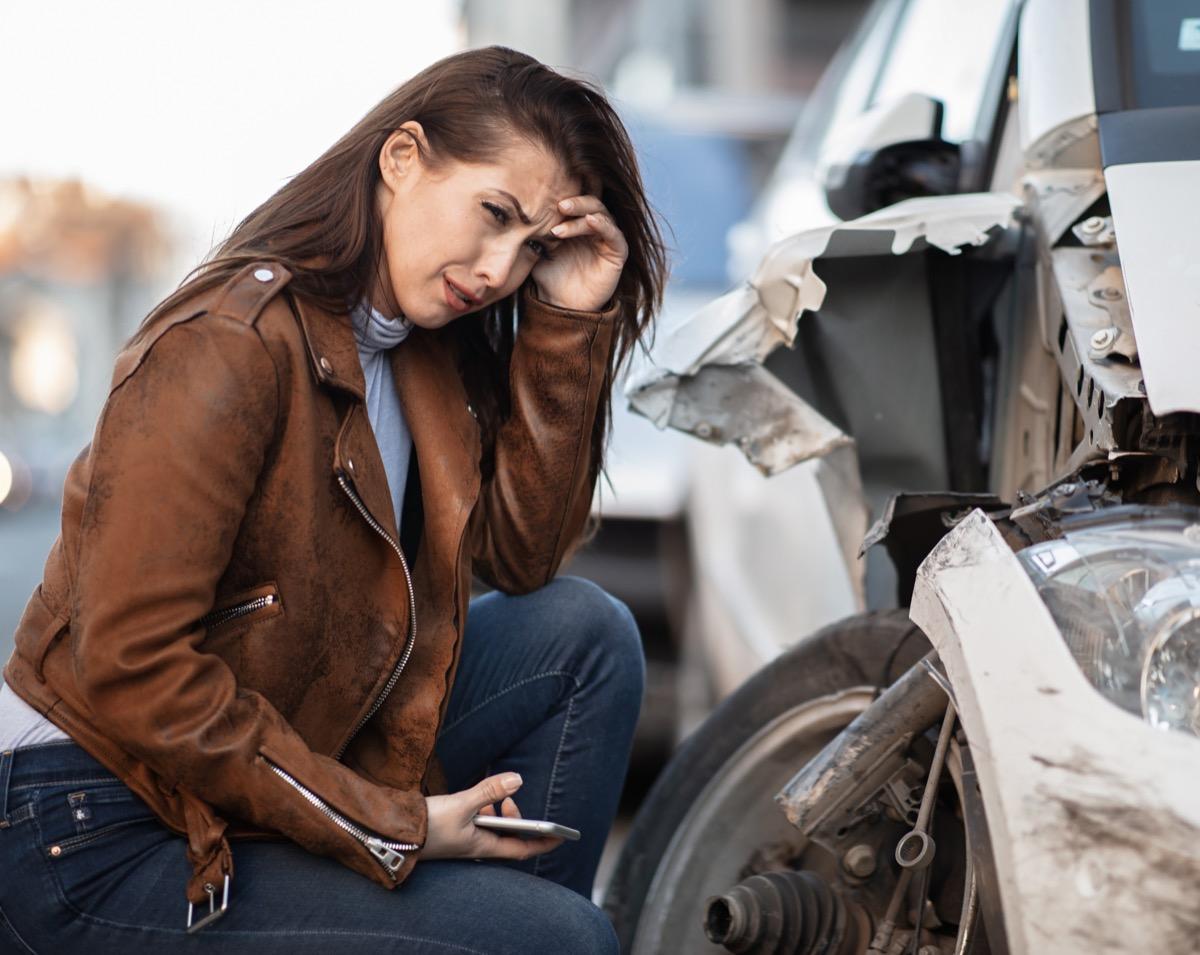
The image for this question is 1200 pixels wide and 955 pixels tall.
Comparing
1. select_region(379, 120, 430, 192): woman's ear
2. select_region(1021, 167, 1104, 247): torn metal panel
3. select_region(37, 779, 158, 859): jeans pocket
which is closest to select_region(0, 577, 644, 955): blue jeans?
select_region(37, 779, 158, 859): jeans pocket

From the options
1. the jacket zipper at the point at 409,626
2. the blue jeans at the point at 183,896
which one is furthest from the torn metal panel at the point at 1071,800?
the jacket zipper at the point at 409,626

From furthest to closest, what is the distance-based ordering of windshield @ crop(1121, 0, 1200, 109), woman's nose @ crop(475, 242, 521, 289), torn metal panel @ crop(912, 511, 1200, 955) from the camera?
windshield @ crop(1121, 0, 1200, 109) < woman's nose @ crop(475, 242, 521, 289) < torn metal panel @ crop(912, 511, 1200, 955)

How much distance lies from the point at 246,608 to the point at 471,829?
1.30 feet

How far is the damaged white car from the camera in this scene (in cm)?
127

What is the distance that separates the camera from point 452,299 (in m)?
1.89

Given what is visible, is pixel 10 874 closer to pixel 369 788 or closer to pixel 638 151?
pixel 369 788

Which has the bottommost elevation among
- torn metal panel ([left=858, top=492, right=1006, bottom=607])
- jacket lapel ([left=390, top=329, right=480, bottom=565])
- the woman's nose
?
torn metal panel ([left=858, top=492, right=1006, bottom=607])

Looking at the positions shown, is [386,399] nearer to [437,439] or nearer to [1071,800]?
[437,439]

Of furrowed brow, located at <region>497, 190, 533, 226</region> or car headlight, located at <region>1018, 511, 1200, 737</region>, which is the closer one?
car headlight, located at <region>1018, 511, 1200, 737</region>

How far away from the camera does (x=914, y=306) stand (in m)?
2.29

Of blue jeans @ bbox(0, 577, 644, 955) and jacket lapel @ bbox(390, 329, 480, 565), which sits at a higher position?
jacket lapel @ bbox(390, 329, 480, 565)

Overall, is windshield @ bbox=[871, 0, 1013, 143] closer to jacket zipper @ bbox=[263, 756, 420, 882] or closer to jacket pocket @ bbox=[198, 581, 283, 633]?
jacket pocket @ bbox=[198, 581, 283, 633]

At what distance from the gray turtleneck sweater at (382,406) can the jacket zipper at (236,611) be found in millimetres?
223

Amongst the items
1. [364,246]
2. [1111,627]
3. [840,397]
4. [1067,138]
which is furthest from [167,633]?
[1067,138]
